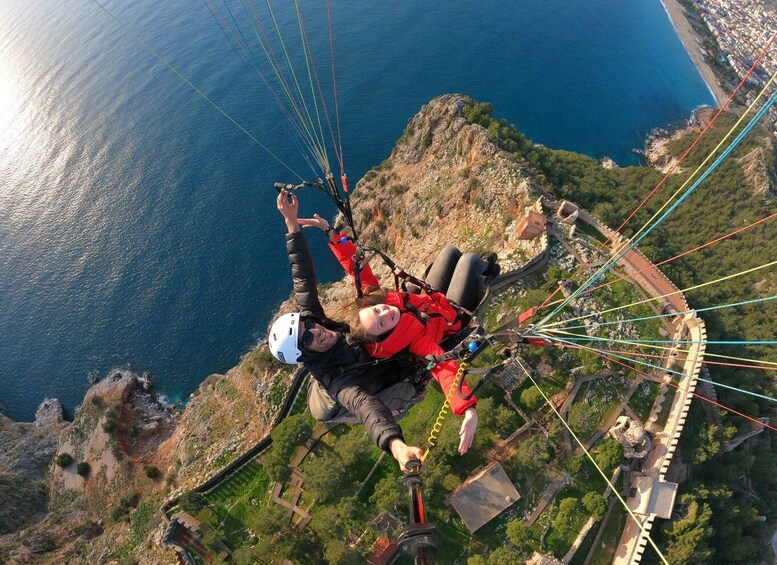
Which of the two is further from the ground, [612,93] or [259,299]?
[259,299]

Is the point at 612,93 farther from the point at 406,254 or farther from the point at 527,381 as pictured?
the point at 527,381

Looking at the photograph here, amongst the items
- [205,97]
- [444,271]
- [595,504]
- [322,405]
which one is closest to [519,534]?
[595,504]

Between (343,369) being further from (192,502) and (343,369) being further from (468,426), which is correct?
(192,502)

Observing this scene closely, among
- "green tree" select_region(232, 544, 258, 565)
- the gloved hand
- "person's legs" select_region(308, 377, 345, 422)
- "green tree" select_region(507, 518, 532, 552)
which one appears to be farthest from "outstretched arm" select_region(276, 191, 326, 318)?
"green tree" select_region(232, 544, 258, 565)

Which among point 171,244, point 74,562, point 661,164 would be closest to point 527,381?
point 74,562

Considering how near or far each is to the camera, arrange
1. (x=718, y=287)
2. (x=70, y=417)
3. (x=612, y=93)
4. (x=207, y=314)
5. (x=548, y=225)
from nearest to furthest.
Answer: (x=548, y=225), (x=70, y=417), (x=207, y=314), (x=718, y=287), (x=612, y=93)

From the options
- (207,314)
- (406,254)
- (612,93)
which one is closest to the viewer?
(406,254)

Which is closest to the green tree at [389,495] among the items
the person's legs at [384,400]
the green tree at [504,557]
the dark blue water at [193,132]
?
the green tree at [504,557]

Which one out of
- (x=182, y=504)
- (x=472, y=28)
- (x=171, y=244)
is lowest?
(x=182, y=504)
